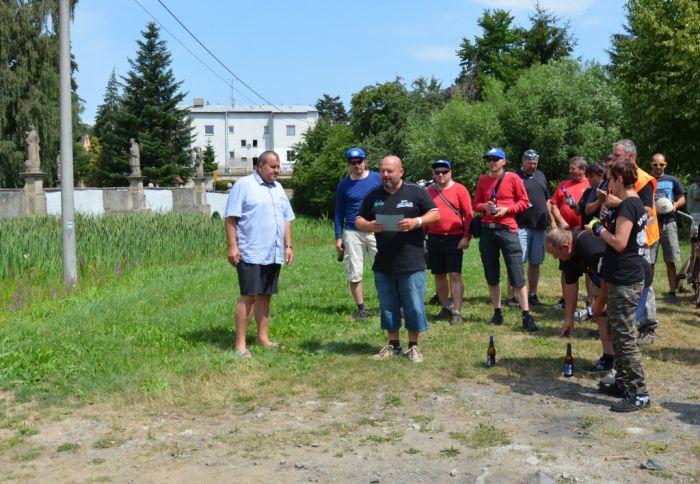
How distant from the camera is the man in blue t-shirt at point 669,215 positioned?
933 cm

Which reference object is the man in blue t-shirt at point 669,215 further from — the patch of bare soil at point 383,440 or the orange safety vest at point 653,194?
the patch of bare soil at point 383,440

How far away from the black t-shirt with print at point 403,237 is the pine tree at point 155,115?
55291 millimetres

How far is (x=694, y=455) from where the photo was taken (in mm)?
4660

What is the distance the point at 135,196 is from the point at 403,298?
33505mm

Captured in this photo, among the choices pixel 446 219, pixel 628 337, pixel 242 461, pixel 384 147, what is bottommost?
pixel 242 461

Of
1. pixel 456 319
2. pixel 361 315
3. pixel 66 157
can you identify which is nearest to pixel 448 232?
pixel 456 319

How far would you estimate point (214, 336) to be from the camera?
26.8 feet

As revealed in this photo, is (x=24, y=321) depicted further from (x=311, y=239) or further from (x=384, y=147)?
(x=384, y=147)

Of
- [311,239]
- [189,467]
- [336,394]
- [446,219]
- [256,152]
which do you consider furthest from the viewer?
[256,152]

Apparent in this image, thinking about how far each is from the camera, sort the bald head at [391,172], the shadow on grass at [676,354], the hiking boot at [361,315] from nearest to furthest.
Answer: the bald head at [391,172] → the shadow on grass at [676,354] → the hiking boot at [361,315]

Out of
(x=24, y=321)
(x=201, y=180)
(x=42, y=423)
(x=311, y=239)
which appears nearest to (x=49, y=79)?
(x=201, y=180)

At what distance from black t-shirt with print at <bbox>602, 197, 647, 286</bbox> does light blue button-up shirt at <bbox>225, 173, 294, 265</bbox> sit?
10.4ft

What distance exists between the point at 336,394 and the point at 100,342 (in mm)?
3110

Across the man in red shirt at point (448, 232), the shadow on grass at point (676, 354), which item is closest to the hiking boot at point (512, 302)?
the man in red shirt at point (448, 232)
